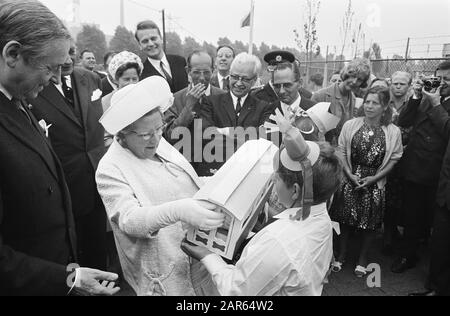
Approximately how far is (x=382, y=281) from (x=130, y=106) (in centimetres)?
320

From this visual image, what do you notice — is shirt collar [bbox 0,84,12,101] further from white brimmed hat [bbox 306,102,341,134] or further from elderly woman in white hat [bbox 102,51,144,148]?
elderly woman in white hat [bbox 102,51,144,148]

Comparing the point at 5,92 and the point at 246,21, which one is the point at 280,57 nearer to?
the point at 5,92

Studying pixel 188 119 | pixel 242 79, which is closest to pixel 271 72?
pixel 242 79

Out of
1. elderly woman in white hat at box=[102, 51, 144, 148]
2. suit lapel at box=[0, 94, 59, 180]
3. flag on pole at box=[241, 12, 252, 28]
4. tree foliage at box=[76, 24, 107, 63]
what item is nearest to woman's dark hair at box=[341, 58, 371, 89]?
elderly woman in white hat at box=[102, 51, 144, 148]

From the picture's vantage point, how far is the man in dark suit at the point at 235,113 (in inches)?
121

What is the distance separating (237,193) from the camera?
1307 millimetres

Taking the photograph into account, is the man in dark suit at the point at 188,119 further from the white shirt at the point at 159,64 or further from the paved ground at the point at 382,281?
the paved ground at the point at 382,281

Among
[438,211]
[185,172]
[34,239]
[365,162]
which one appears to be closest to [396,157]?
[365,162]

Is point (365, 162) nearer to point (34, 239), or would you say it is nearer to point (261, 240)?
point (261, 240)

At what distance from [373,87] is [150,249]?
9.76 feet

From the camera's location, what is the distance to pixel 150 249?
5.12 feet

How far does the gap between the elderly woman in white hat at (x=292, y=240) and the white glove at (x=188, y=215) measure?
6.7 inches

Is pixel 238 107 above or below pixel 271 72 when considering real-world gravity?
below

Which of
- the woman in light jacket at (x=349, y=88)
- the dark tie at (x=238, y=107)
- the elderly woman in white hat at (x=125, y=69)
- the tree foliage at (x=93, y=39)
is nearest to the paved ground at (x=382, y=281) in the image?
the woman in light jacket at (x=349, y=88)
